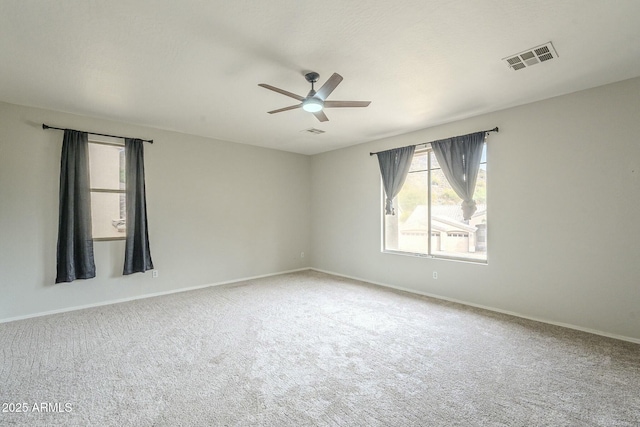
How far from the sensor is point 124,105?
3699 millimetres

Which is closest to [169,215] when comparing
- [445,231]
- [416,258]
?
[416,258]

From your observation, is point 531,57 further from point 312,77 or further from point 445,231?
point 445,231

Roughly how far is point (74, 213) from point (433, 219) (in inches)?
211

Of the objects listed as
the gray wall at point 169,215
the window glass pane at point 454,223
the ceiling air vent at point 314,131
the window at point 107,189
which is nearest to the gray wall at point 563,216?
the window glass pane at point 454,223

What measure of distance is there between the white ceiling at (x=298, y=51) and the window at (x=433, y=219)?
1113mm

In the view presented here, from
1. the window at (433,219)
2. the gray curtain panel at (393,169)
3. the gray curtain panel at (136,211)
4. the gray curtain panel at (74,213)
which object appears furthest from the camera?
the gray curtain panel at (393,169)

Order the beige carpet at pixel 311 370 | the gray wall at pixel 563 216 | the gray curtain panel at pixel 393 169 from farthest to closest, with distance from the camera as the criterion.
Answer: the gray curtain panel at pixel 393 169, the gray wall at pixel 563 216, the beige carpet at pixel 311 370

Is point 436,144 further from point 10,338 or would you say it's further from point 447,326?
point 10,338

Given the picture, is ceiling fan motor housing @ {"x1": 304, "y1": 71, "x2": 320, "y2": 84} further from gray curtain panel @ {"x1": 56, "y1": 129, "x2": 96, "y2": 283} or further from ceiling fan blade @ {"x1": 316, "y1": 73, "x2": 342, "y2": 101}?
gray curtain panel @ {"x1": 56, "y1": 129, "x2": 96, "y2": 283}

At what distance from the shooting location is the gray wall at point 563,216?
300cm

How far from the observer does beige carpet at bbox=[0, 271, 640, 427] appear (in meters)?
1.90

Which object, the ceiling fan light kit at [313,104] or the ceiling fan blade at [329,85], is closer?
the ceiling fan blade at [329,85]

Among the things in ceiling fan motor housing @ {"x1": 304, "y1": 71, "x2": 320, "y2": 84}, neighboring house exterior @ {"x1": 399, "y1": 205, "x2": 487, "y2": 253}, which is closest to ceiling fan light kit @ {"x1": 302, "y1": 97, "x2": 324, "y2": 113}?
ceiling fan motor housing @ {"x1": 304, "y1": 71, "x2": 320, "y2": 84}

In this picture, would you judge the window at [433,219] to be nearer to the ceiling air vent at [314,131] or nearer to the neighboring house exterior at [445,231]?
the neighboring house exterior at [445,231]
